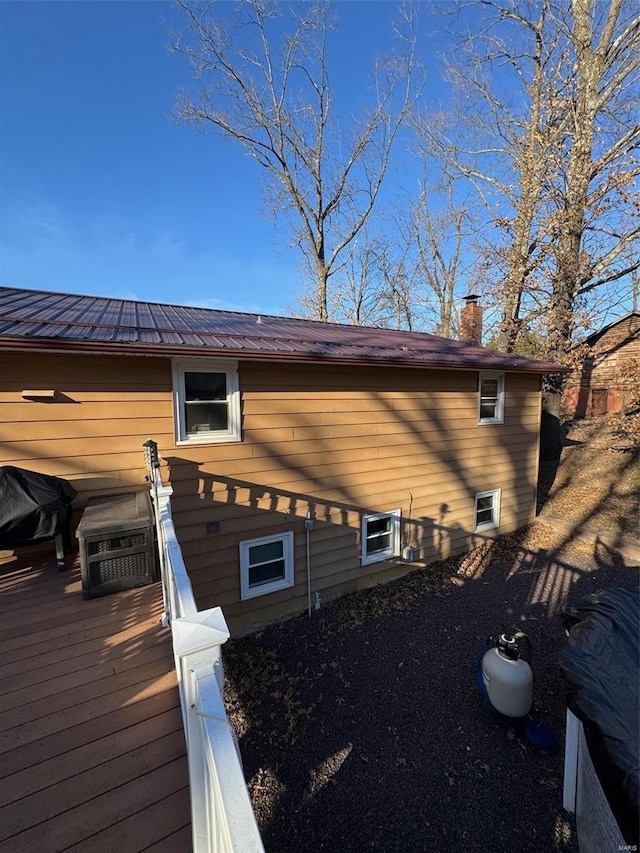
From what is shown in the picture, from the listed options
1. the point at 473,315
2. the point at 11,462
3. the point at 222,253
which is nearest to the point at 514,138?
the point at 473,315

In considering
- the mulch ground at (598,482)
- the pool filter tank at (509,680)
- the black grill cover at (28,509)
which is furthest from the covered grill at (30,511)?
the mulch ground at (598,482)

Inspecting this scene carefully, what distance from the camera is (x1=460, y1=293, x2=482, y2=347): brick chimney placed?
36.2 ft

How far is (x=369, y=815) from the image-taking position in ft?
10.3

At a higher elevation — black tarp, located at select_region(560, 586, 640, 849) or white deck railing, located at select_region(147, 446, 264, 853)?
white deck railing, located at select_region(147, 446, 264, 853)

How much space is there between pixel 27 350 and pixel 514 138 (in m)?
15.6

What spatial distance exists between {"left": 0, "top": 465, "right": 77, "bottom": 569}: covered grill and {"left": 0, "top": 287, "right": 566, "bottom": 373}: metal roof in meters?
1.33

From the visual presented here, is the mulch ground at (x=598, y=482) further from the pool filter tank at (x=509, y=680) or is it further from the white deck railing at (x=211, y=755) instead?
the white deck railing at (x=211, y=755)

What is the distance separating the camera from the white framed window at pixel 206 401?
4.80 meters

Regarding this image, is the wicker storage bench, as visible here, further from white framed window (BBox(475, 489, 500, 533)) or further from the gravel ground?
white framed window (BBox(475, 489, 500, 533))

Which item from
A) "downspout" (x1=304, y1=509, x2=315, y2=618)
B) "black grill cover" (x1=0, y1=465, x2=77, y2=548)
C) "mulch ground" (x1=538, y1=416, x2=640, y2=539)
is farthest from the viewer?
"mulch ground" (x1=538, y1=416, x2=640, y2=539)

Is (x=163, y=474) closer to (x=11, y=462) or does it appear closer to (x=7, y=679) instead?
(x=11, y=462)

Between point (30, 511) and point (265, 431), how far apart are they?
2921mm

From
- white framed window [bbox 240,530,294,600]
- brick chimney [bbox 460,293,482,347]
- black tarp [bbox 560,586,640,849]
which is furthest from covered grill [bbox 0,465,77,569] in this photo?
brick chimney [bbox 460,293,482,347]

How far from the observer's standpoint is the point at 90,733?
180cm
